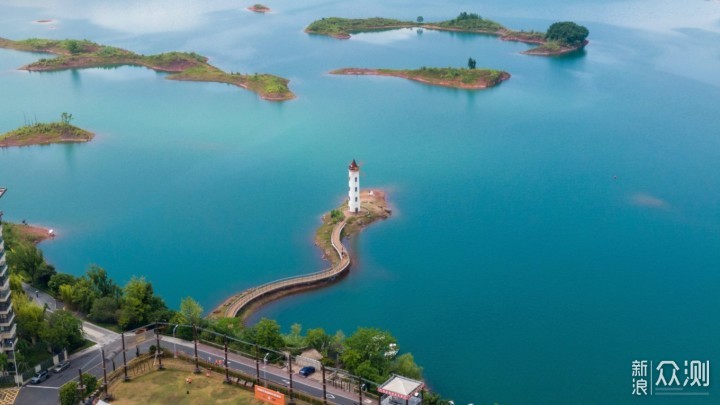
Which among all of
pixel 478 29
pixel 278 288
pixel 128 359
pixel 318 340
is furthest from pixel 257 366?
pixel 478 29

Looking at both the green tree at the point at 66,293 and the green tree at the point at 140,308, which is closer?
the green tree at the point at 140,308

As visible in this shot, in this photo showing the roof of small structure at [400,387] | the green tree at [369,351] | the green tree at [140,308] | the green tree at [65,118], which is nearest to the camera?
the roof of small structure at [400,387]

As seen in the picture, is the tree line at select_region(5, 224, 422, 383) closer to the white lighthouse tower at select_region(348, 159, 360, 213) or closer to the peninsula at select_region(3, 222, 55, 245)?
the peninsula at select_region(3, 222, 55, 245)

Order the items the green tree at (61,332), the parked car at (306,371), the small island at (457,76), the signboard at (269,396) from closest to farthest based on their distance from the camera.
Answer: the signboard at (269,396), the parked car at (306,371), the green tree at (61,332), the small island at (457,76)

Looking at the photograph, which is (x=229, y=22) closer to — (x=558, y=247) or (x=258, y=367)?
(x=558, y=247)

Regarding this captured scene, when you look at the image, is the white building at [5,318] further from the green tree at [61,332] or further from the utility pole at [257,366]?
the utility pole at [257,366]

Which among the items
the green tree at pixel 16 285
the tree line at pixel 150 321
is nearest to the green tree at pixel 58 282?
the tree line at pixel 150 321

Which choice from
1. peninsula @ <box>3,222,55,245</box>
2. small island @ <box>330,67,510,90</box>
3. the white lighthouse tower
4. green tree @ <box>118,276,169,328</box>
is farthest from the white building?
small island @ <box>330,67,510,90</box>
